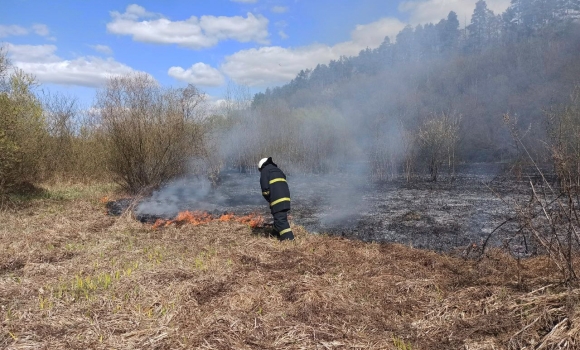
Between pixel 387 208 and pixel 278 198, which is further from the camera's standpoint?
pixel 387 208

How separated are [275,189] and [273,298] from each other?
3.01 meters

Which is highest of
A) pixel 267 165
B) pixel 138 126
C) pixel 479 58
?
pixel 479 58

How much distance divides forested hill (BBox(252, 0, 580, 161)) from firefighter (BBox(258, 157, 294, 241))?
20.7 metres

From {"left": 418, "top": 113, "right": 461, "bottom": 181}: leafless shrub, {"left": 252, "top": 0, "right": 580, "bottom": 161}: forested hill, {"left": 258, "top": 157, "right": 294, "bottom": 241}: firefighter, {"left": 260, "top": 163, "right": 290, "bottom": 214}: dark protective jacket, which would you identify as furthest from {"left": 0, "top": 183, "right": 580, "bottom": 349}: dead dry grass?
{"left": 252, "top": 0, "right": 580, "bottom": 161}: forested hill

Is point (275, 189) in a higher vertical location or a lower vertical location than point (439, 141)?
lower

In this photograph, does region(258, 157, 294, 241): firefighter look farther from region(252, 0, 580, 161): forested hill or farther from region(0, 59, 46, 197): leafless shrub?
region(252, 0, 580, 161): forested hill

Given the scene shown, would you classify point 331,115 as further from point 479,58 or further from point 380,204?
point 479,58

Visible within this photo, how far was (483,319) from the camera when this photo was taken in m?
3.32

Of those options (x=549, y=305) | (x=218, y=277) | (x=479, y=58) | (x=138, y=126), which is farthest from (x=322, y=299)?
(x=479, y=58)

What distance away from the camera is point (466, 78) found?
44.9m

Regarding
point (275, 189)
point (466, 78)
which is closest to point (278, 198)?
point (275, 189)

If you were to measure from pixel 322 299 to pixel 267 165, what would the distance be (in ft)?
11.8

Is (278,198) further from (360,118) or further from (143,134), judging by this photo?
(360,118)

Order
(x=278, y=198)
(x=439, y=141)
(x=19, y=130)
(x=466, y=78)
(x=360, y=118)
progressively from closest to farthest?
(x=278, y=198), (x=19, y=130), (x=439, y=141), (x=360, y=118), (x=466, y=78)
